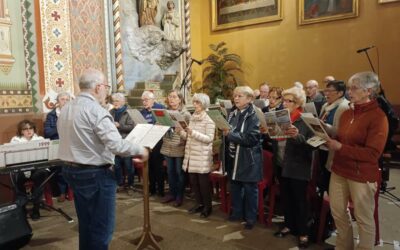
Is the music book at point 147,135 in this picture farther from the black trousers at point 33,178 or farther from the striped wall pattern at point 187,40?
the striped wall pattern at point 187,40

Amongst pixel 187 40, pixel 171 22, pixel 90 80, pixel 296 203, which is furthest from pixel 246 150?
pixel 187 40

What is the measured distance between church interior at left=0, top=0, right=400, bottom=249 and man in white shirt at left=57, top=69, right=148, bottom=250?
0.50 metres

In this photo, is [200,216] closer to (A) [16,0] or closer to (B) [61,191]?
(B) [61,191]

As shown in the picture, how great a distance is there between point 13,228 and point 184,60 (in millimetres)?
6414

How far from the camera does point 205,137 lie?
3.78 metres

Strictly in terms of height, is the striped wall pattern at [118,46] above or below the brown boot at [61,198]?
above

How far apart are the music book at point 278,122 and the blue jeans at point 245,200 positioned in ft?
2.72

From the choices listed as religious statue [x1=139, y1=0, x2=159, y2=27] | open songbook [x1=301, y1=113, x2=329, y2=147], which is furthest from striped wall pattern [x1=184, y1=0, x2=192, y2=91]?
open songbook [x1=301, y1=113, x2=329, y2=147]

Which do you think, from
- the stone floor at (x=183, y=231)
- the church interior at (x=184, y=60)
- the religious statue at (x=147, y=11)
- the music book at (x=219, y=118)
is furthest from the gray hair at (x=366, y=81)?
the religious statue at (x=147, y=11)

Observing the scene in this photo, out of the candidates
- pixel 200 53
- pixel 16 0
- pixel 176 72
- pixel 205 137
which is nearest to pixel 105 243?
pixel 205 137

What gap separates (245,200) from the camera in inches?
147

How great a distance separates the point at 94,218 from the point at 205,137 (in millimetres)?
1628

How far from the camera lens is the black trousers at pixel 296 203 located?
3.09 metres

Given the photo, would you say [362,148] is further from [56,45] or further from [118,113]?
[56,45]
